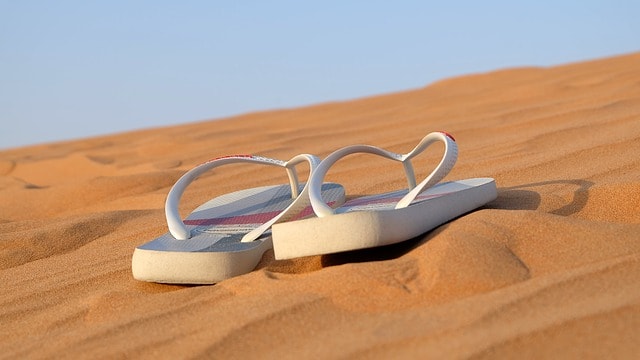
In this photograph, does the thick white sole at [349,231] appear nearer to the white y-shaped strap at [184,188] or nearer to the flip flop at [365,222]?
the flip flop at [365,222]

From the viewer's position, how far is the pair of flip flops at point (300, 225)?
2477 mm

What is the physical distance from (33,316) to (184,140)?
502cm

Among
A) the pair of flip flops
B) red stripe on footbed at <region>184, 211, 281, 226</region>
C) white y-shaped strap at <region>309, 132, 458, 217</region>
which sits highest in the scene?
white y-shaped strap at <region>309, 132, 458, 217</region>

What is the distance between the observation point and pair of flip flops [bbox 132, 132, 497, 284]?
248 cm

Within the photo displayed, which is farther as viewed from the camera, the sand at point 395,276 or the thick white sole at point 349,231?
the thick white sole at point 349,231

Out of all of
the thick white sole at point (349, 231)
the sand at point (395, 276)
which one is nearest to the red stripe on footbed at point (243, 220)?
the sand at point (395, 276)

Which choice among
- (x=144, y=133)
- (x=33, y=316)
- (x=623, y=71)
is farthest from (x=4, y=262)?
(x=144, y=133)

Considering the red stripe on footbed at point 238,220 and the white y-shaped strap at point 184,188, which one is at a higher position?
the white y-shaped strap at point 184,188

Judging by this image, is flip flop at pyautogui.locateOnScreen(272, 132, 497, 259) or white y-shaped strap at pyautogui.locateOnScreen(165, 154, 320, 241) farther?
white y-shaped strap at pyautogui.locateOnScreen(165, 154, 320, 241)

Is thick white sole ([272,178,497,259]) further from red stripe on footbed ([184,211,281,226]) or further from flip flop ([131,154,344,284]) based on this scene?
red stripe on footbed ([184,211,281,226])

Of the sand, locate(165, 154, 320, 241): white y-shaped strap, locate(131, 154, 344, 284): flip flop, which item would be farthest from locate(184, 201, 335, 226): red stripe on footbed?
the sand

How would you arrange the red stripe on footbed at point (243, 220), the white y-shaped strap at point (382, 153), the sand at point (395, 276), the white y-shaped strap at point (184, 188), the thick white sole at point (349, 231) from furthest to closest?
the red stripe on footbed at point (243, 220) < the white y-shaped strap at point (184, 188) < the white y-shaped strap at point (382, 153) < the thick white sole at point (349, 231) < the sand at point (395, 276)

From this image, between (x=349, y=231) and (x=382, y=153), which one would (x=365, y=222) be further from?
(x=382, y=153)

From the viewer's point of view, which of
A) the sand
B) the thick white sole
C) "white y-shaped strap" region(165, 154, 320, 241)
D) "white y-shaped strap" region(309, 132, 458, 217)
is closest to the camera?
the sand
